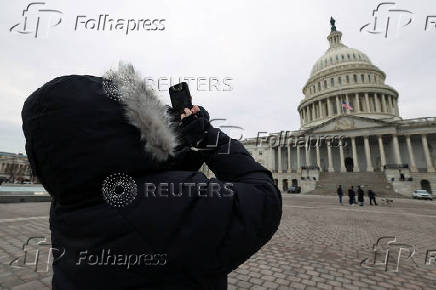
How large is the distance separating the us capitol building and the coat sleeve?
35962 millimetres

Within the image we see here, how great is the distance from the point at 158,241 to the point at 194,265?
0.68ft

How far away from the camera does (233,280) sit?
413cm

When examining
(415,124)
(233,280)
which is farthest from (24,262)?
(415,124)

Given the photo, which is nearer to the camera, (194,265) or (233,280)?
(194,265)

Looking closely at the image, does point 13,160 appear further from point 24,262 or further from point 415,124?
point 415,124

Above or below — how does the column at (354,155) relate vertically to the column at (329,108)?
below

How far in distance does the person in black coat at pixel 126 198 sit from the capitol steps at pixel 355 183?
39.7 meters

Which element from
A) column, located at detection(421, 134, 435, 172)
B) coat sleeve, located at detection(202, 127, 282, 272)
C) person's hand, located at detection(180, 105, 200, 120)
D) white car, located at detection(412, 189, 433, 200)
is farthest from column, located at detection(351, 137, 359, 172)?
person's hand, located at detection(180, 105, 200, 120)

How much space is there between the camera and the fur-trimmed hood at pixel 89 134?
1.01 meters

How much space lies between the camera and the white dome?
6225 cm

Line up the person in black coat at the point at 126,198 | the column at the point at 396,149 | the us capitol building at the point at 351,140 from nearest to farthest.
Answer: the person in black coat at the point at 126,198
the us capitol building at the point at 351,140
the column at the point at 396,149

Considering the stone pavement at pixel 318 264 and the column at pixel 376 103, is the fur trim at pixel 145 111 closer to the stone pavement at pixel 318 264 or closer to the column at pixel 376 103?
the stone pavement at pixel 318 264

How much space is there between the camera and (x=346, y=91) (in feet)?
180

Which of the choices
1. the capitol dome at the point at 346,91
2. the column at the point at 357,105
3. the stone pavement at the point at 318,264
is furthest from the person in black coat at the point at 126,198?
the column at the point at 357,105
